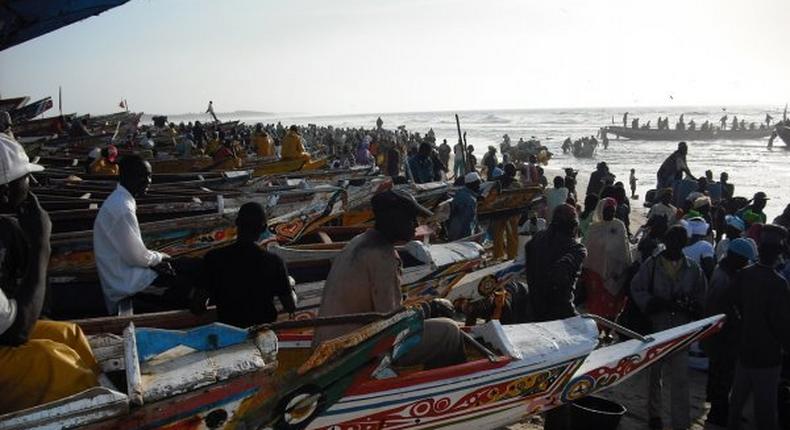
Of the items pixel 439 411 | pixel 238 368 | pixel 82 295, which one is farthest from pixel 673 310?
pixel 82 295

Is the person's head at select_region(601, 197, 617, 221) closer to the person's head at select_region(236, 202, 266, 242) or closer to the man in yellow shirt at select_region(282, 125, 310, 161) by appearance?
the person's head at select_region(236, 202, 266, 242)

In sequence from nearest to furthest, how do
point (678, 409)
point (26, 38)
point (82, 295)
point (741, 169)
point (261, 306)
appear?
point (261, 306), point (678, 409), point (82, 295), point (26, 38), point (741, 169)

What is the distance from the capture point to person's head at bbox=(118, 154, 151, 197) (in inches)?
176

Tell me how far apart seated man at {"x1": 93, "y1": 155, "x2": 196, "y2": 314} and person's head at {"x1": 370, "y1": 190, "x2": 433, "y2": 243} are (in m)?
2.16

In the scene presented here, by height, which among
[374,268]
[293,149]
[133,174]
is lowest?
[374,268]

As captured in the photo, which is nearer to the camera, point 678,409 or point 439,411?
point 439,411

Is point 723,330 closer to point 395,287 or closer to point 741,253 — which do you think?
point 741,253

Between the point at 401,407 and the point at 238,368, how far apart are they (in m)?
1.15

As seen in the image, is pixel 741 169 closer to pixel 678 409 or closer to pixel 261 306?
pixel 678 409

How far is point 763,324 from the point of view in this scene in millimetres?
4109

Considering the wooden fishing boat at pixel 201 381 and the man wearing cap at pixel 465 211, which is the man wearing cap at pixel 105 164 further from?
the wooden fishing boat at pixel 201 381

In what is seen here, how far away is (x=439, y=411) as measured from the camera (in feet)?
12.0

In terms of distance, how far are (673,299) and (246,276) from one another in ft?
11.3

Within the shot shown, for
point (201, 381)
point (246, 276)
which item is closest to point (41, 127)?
point (246, 276)
